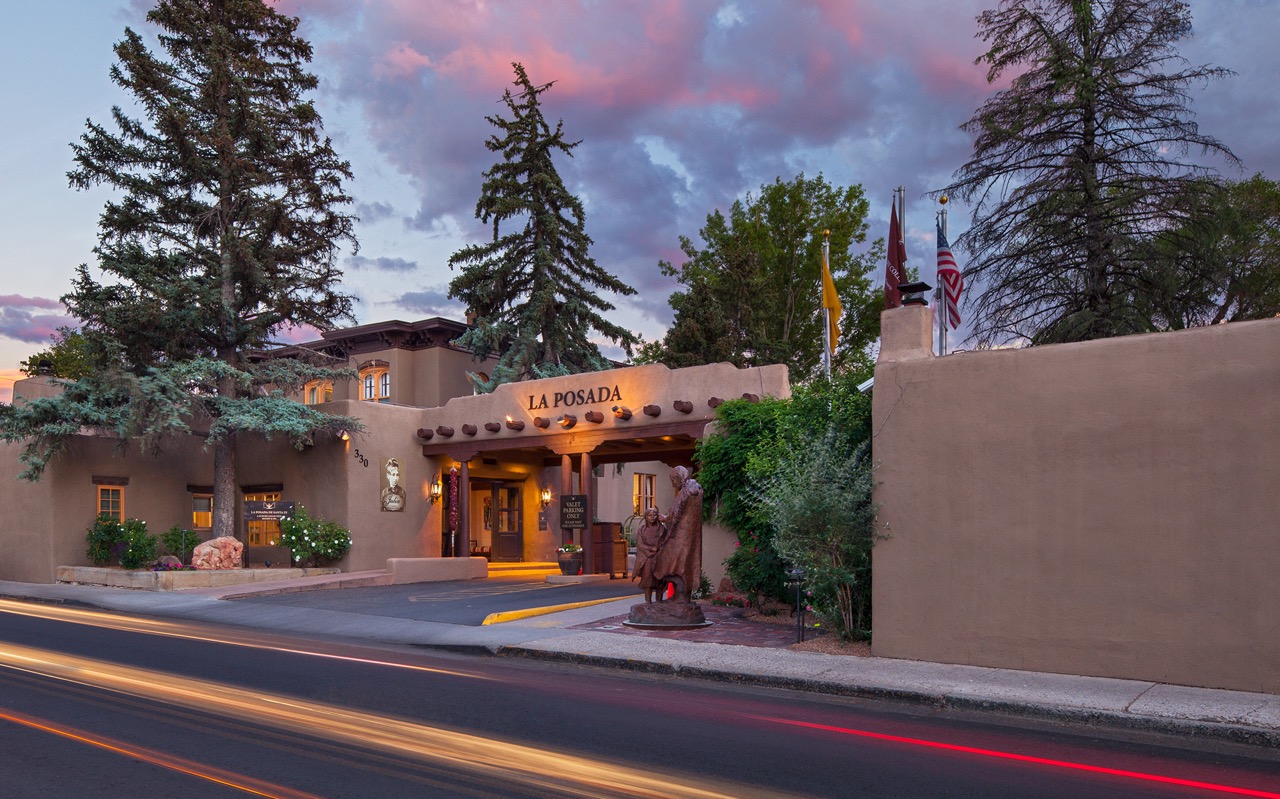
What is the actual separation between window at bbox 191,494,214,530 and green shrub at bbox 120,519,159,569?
2783 millimetres

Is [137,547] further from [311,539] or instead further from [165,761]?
[165,761]

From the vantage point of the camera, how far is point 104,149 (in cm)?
2577

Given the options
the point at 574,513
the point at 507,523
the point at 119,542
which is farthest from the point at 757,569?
the point at 119,542

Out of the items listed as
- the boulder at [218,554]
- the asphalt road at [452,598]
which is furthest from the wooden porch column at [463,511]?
the boulder at [218,554]

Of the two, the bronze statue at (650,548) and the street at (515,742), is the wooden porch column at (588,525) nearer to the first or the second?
the bronze statue at (650,548)

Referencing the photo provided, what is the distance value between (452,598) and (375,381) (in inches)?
723

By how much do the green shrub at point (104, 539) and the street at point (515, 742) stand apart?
15078 millimetres

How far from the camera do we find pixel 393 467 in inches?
1048

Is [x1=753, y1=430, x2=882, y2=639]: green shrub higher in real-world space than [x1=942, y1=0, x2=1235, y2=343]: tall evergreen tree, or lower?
lower

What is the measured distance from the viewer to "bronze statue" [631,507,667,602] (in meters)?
14.1

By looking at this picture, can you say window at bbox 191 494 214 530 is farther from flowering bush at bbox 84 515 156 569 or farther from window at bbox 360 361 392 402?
window at bbox 360 361 392 402

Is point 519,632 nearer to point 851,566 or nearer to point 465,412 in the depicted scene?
point 851,566

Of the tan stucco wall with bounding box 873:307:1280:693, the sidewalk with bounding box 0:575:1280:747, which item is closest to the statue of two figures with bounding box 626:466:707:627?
the sidewalk with bounding box 0:575:1280:747

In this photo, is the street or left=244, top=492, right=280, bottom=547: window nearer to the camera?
the street
